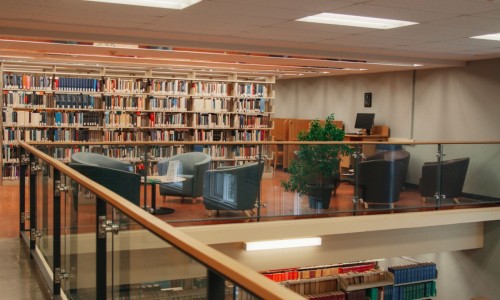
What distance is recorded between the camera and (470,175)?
344 inches

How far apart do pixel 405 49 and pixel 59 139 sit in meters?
6.52

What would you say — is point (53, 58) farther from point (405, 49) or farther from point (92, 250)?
point (92, 250)

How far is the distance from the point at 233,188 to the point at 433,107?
21.0 feet

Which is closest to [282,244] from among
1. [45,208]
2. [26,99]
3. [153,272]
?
[45,208]

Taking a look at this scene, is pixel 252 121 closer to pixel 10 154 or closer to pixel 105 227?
pixel 10 154

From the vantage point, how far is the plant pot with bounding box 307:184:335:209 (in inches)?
303

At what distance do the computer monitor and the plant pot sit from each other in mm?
6062

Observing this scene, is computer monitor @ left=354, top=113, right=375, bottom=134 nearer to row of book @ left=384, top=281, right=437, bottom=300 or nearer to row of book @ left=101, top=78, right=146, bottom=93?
row of book @ left=384, top=281, right=437, bottom=300

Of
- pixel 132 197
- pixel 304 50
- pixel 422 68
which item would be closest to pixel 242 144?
pixel 132 197

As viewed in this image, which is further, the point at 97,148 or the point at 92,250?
the point at 97,148

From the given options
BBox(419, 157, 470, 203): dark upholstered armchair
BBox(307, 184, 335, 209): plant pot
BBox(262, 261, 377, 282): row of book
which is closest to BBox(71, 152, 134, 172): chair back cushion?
BBox(307, 184, 335, 209): plant pot

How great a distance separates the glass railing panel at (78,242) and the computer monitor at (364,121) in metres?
10.4

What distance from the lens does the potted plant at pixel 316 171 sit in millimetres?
7602

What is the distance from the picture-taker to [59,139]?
450 inches
